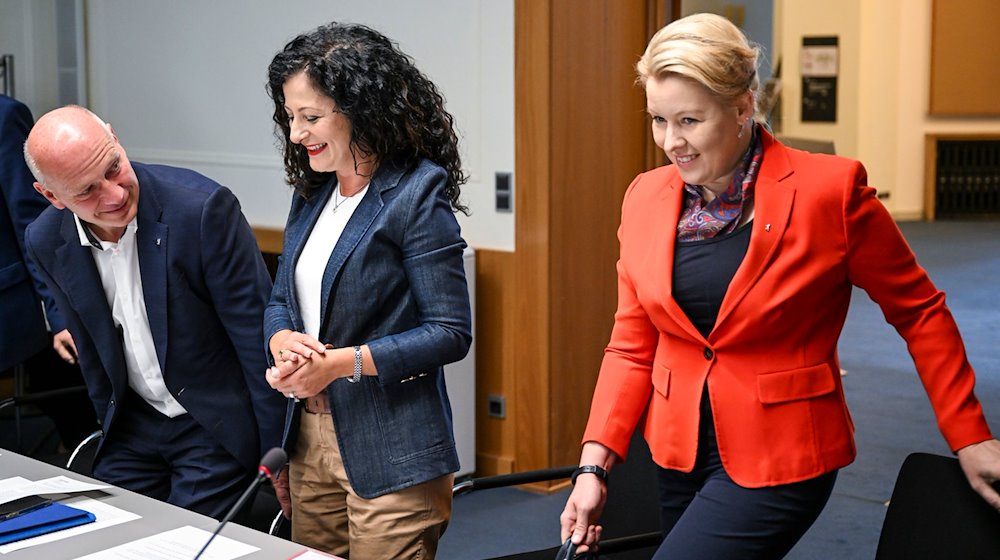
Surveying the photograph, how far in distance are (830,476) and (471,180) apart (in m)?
2.95

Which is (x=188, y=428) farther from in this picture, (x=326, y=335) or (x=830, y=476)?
(x=830, y=476)

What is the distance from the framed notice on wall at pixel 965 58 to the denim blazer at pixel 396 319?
12.9 m

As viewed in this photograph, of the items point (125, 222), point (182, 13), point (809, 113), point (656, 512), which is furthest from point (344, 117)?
point (809, 113)

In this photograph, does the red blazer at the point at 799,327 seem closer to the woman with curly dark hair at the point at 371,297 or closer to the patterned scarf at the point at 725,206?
the patterned scarf at the point at 725,206

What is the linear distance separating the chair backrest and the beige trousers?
2.84ft

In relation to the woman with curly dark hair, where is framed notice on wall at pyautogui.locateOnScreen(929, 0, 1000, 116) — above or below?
above

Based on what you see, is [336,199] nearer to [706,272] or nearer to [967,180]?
[706,272]

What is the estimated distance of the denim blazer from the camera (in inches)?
92.7

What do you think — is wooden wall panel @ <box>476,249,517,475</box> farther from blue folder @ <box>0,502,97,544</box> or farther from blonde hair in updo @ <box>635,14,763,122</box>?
blonde hair in updo @ <box>635,14,763,122</box>

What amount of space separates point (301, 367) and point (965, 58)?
13.3 metres

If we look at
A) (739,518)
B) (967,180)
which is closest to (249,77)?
(739,518)

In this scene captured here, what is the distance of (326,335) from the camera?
240cm

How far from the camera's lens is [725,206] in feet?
6.83

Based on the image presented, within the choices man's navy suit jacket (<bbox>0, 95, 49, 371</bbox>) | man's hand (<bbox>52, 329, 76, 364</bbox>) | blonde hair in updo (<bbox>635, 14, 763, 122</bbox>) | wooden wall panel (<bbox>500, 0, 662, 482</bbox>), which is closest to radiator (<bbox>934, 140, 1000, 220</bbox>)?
wooden wall panel (<bbox>500, 0, 662, 482</bbox>)
